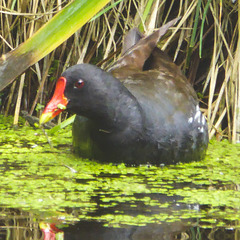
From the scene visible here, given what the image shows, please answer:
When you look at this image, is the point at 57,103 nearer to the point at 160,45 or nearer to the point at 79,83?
the point at 79,83

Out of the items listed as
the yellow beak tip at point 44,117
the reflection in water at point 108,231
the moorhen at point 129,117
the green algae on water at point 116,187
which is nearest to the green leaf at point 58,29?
the moorhen at point 129,117

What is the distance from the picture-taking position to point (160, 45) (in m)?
5.70

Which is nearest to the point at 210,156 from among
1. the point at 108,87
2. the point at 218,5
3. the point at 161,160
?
the point at 161,160

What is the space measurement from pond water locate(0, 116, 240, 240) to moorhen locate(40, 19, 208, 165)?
94mm

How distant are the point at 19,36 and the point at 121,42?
2.49 ft

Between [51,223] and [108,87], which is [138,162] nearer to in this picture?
[108,87]

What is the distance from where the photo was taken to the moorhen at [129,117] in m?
4.41

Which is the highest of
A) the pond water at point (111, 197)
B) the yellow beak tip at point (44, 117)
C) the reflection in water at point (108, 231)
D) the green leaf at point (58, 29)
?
the green leaf at point (58, 29)

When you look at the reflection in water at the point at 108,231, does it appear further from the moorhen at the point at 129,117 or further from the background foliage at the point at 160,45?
the background foliage at the point at 160,45

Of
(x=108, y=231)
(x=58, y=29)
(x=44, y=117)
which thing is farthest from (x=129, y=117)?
(x=108, y=231)

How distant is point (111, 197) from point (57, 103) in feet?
2.57

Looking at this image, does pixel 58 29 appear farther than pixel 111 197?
Yes

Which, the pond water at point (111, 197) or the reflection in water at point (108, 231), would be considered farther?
the pond water at point (111, 197)

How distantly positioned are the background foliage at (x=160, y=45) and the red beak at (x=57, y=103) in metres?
0.99
